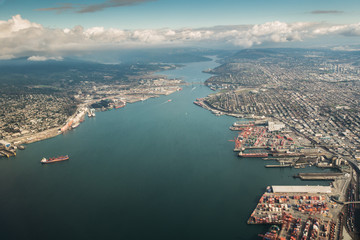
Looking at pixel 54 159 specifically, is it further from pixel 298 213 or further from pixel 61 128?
pixel 298 213

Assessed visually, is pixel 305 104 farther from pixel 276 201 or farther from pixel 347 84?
pixel 276 201

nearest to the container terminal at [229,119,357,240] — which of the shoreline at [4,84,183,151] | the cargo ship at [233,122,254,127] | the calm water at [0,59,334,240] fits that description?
the calm water at [0,59,334,240]

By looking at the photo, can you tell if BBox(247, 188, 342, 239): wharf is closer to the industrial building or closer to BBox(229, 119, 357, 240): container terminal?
BBox(229, 119, 357, 240): container terminal

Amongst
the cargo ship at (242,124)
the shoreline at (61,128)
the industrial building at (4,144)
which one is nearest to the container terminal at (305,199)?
the cargo ship at (242,124)

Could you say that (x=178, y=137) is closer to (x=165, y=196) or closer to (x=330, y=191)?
Result: (x=165, y=196)

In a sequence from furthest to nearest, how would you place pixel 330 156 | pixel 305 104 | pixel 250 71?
pixel 250 71 < pixel 305 104 < pixel 330 156

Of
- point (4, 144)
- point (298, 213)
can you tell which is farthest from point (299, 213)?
point (4, 144)

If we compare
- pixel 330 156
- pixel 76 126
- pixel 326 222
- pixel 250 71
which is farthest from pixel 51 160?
pixel 250 71

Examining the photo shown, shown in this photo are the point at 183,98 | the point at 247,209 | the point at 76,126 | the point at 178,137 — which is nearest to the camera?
the point at 247,209

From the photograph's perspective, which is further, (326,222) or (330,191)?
(330,191)

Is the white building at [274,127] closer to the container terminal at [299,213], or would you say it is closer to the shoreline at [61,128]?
the container terminal at [299,213]
